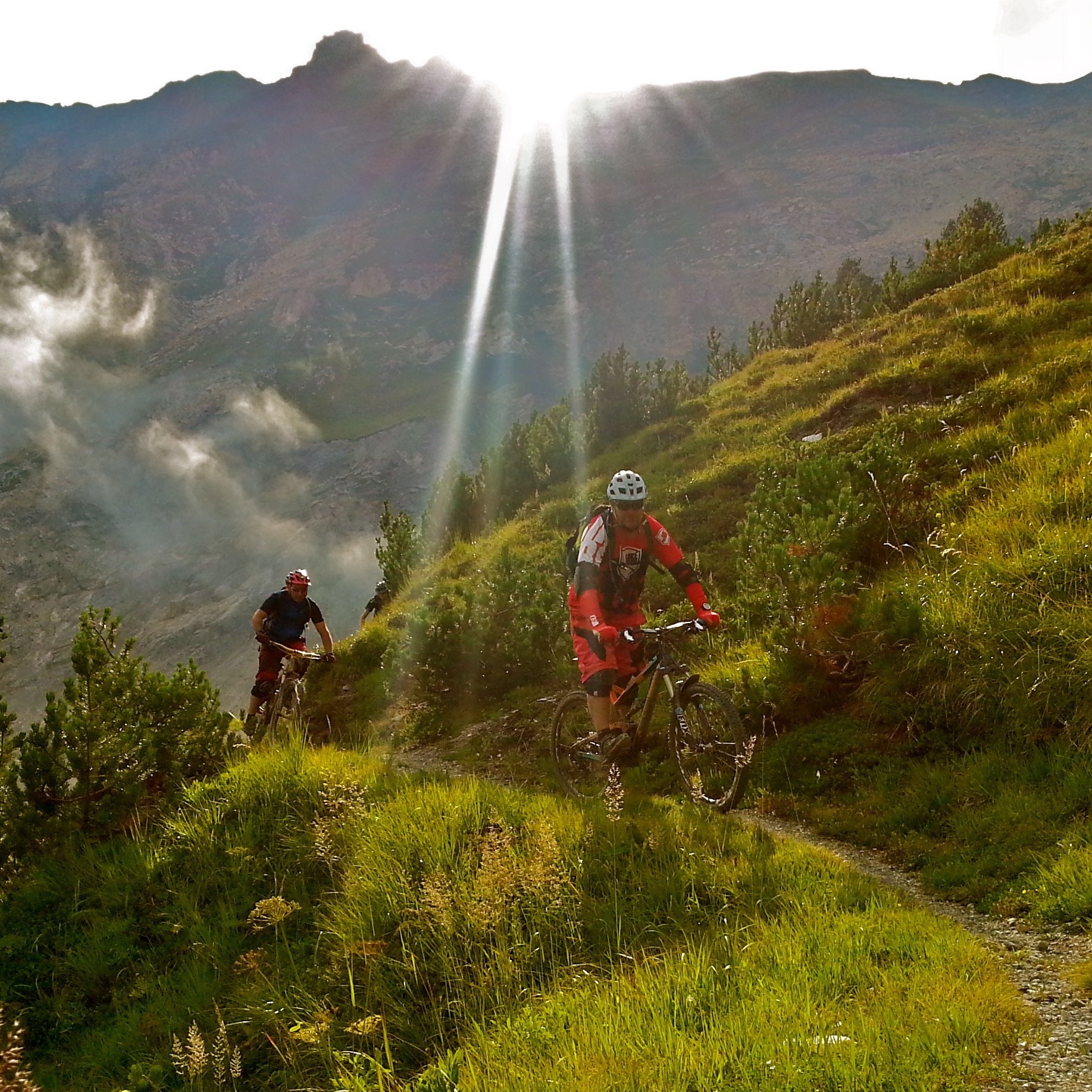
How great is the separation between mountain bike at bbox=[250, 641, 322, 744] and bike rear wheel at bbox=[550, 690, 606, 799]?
458 cm

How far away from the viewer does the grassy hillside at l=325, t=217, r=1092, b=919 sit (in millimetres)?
6086

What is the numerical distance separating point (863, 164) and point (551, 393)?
8011 centimetres

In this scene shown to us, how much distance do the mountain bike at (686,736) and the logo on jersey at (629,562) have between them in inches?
24.6

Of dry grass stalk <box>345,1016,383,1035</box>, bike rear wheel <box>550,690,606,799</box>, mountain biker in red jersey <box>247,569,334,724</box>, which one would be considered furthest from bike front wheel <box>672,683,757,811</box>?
mountain biker in red jersey <box>247,569,334,724</box>

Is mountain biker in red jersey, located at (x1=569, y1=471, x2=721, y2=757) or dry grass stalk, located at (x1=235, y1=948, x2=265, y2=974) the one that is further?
mountain biker in red jersey, located at (x1=569, y1=471, x2=721, y2=757)

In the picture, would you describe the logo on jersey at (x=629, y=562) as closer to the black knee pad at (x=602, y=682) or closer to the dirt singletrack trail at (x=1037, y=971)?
the black knee pad at (x=602, y=682)

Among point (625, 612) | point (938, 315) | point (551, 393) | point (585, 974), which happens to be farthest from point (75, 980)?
point (551, 393)

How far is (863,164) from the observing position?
170500 mm

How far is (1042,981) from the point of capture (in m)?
3.88

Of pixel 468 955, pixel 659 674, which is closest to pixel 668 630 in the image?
pixel 659 674

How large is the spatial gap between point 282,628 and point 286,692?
118 cm

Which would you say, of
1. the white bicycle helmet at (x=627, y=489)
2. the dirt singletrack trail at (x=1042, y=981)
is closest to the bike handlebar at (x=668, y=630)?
the white bicycle helmet at (x=627, y=489)

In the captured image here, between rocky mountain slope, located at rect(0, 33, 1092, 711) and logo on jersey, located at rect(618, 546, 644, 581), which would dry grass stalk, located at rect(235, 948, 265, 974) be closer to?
logo on jersey, located at rect(618, 546, 644, 581)

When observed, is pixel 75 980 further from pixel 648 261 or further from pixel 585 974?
pixel 648 261
